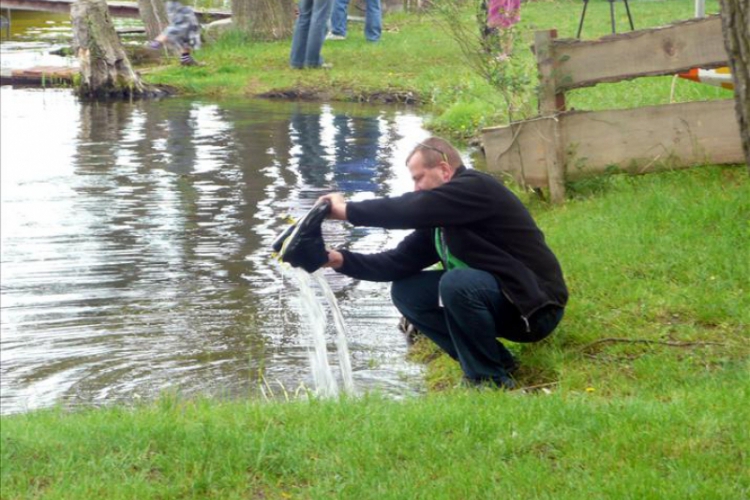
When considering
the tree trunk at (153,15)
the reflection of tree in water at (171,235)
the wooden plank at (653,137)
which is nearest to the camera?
the reflection of tree in water at (171,235)

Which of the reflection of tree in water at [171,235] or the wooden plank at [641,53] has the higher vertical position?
the wooden plank at [641,53]

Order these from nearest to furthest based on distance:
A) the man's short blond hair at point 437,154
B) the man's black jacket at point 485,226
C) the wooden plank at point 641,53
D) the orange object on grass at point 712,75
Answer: the man's black jacket at point 485,226 → the man's short blond hair at point 437,154 → the wooden plank at point 641,53 → the orange object on grass at point 712,75

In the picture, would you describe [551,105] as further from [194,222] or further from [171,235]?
[194,222]

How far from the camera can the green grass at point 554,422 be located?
4660mm

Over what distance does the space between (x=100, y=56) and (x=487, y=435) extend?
15.5 meters

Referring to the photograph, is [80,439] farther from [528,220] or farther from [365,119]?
[365,119]

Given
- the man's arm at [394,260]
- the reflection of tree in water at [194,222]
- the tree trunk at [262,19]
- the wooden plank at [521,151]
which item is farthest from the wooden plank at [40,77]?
the man's arm at [394,260]

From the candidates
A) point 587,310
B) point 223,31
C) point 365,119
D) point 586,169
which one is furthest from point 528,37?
point 587,310

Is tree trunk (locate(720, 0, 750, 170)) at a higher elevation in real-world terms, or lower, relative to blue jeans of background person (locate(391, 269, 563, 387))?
higher

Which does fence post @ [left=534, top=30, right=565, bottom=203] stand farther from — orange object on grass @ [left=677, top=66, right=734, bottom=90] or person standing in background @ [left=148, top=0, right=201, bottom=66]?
person standing in background @ [left=148, top=0, right=201, bottom=66]

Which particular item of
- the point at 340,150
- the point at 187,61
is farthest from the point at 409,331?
the point at 187,61

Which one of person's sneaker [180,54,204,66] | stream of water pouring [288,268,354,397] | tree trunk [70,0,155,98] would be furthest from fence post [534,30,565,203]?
person's sneaker [180,54,204,66]

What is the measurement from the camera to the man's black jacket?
20.2ft

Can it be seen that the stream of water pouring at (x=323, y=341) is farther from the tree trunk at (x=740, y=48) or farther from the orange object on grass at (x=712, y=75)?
the orange object on grass at (x=712, y=75)
